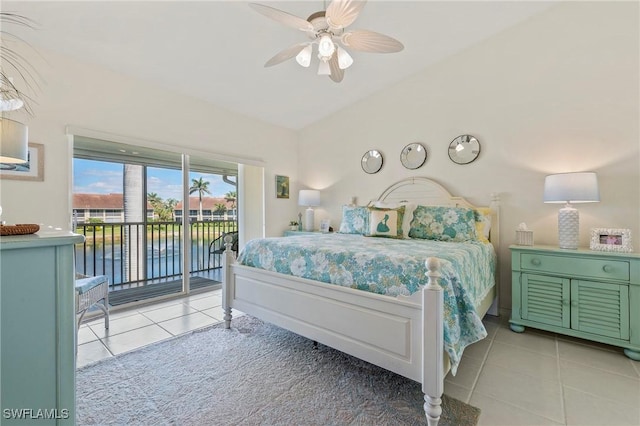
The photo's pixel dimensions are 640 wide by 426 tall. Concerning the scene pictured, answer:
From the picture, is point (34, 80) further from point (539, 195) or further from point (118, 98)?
point (539, 195)

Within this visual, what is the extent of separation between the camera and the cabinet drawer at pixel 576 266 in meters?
2.27

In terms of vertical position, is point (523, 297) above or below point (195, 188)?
below

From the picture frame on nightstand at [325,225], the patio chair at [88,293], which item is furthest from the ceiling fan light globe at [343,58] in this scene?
the patio chair at [88,293]

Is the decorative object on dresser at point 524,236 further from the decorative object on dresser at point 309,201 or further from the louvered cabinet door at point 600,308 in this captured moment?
the decorative object on dresser at point 309,201

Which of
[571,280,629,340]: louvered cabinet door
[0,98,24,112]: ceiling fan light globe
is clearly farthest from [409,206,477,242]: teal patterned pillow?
[0,98,24,112]: ceiling fan light globe

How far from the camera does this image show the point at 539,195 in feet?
9.73

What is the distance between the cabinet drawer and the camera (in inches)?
89.5

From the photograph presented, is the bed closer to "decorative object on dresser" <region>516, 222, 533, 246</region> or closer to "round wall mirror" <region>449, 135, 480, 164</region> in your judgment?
"decorative object on dresser" <region>516, 222, 533, 246</region>

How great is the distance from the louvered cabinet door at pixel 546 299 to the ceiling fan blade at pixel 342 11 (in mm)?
2673

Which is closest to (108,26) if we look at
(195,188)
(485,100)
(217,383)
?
(195,188)

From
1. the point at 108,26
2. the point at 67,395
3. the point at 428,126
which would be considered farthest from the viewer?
the point at 428,126

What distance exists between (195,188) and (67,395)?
370 centimetres

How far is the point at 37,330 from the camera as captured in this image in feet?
2.84

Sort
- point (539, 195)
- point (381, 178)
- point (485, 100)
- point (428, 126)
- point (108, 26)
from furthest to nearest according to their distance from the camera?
point (381, 178) → point (428, 126) → point (485, 100) → point (539, 195) → point (108, 26)
